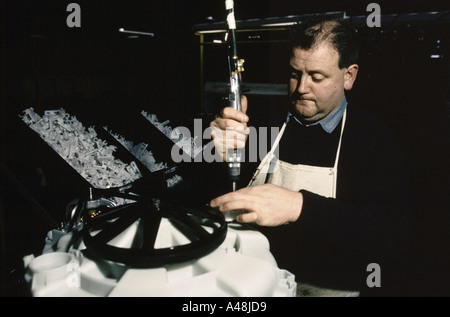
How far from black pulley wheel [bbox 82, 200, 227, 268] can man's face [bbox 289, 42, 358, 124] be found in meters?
1.07

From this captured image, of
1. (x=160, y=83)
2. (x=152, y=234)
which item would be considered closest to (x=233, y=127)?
(x=152, y=234)

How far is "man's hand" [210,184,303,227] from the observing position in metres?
1.04

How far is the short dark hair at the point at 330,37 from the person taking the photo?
1.76 metres

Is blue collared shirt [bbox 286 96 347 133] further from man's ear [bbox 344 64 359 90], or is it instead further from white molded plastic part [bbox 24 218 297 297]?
white molded plastic part [bbox 24 218 297 297]

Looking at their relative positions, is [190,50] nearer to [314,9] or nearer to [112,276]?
[314,9]

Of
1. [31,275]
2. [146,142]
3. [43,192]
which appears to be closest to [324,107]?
[146,142]

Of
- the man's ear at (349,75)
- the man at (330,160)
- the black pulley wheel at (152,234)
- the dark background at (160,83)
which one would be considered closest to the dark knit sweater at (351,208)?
the man at (330,160)

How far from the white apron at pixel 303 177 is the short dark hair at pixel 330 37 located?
35cm

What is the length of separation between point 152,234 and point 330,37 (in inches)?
59.2

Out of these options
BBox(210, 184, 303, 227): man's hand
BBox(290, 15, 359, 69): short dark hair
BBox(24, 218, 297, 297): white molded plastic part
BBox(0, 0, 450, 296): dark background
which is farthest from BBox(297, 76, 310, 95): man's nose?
BBox(24, 218, 297, 297): white molded plastic part

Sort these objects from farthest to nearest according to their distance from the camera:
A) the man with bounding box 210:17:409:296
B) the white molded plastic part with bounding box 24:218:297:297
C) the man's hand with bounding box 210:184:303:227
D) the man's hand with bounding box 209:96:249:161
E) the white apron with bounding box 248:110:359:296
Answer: the white apron with bounding box 248:110:359:296
the man with bounding box 210:17:409:296
the man's hand with bounding box 209:96:249:161
the man's hand with bounding box 210:184:303:227
the white molded plastic part with bounding box 24:218:297:297

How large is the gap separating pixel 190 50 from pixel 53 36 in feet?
7.42

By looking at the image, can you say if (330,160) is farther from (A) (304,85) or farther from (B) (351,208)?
(B) (351,208)

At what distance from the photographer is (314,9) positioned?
3.98m
